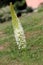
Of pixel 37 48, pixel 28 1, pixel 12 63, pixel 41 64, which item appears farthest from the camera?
pixel 28 1

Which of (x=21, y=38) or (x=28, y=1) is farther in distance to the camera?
(x=28, y=1)

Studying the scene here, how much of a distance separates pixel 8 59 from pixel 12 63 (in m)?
0.42

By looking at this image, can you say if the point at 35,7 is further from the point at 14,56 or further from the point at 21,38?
the point at 21,38

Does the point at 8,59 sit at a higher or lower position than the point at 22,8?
higher

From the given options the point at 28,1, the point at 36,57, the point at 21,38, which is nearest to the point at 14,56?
the point at 36,57

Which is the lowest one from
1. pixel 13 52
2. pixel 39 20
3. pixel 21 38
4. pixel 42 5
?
pixel 42 5

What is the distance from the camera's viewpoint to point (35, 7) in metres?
22.1

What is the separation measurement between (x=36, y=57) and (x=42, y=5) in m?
12.7

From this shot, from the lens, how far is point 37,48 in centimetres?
941

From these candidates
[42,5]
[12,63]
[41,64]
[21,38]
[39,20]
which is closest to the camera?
[21,38]

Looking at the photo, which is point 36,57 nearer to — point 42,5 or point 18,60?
point 18,60

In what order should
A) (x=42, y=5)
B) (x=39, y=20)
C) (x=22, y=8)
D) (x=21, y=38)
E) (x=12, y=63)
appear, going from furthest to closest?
(x=22, y=8) < (x=42, y=5) < (x=39, y=20) < (x=12, y=63) < (x=21, y=38)

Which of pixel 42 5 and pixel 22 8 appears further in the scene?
pixel 22 8

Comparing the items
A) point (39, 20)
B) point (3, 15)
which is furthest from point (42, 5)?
point (39, 20)
